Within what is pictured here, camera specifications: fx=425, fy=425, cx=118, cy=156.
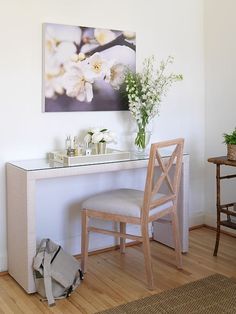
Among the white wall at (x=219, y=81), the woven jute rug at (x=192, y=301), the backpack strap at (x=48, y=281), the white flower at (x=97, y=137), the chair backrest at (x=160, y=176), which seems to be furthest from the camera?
the white wall at (x=219, y=81)

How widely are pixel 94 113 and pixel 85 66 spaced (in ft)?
1.16

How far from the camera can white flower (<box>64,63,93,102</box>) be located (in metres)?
3.01

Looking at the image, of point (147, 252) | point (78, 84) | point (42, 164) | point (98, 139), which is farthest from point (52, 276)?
point (78, 84)

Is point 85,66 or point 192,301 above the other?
point 85,66

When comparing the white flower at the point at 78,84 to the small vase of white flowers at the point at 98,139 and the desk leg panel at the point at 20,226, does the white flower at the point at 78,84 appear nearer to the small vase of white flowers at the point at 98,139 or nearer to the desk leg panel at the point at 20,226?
the small vase of white flowers at the point at 98,139

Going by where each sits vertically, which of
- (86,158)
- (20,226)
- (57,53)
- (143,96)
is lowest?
(20,226)

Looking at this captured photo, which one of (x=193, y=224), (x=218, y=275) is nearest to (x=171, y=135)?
(x=193, y=224)

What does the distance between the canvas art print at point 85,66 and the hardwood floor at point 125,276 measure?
115 cm

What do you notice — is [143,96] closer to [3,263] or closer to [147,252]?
[147,252]

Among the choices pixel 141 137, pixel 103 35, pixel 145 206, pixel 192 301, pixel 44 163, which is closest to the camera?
pixel 192 301

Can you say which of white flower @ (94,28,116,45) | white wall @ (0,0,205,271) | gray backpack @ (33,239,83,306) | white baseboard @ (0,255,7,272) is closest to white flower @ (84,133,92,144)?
white wall @ (0,0,205,271)

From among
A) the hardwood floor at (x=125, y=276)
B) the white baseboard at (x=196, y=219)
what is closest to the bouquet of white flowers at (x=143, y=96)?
the hardwood floor at (x=125, y=276)

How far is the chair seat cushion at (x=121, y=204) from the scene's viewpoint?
2689mm

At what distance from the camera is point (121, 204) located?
9.00 feet
